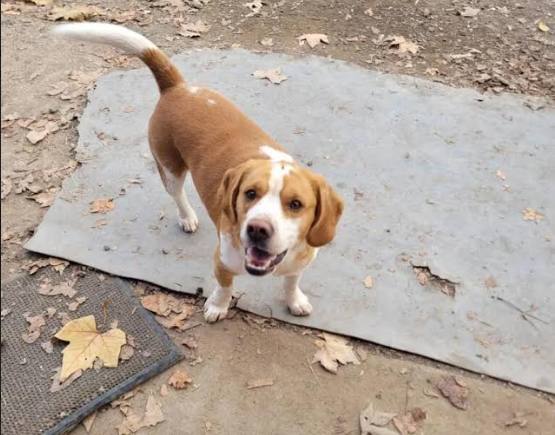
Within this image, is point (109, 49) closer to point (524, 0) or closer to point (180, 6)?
point (180, 6)

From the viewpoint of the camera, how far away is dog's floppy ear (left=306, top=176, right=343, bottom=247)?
2701 mm

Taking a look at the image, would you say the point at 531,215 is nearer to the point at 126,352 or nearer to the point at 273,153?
the point at 273,153

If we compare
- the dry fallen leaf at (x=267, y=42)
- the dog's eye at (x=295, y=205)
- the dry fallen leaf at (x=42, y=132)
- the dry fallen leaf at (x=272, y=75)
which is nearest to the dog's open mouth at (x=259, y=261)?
the dog's eye at (x=295, y=205)

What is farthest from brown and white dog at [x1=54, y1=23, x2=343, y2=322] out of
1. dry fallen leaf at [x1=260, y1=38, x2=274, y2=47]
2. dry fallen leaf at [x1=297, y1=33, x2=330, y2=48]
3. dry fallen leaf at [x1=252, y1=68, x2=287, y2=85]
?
dry fallen leaf at [x1=297, y1=33, x2=330, y2=48]

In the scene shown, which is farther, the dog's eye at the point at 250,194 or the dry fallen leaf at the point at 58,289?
the dry fallen leaf at the point at 58,289

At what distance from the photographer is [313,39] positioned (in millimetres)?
6078

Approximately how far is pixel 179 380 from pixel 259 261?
1054mm

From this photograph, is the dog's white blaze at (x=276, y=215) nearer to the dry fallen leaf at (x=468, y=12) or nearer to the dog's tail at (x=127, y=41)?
the dog's tail at (x=127, y=41)

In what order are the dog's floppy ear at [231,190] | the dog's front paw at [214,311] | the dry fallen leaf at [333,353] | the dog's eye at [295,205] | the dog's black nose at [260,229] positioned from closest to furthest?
the dog's black nose at [260,229], the dog's eye at [295,205], the dog's floppy ear at [231,190], the dry fallen leaf at [333,353], the dog's front paw at [214,311]

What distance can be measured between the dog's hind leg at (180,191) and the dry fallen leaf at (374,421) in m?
1.75

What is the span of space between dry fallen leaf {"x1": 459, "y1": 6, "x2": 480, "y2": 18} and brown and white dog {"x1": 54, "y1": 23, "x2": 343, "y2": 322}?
14.5 ft

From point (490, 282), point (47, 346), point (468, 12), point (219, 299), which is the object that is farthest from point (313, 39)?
point (47, 346)

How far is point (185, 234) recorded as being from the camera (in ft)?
13.1

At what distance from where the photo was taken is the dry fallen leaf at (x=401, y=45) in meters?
5.98
